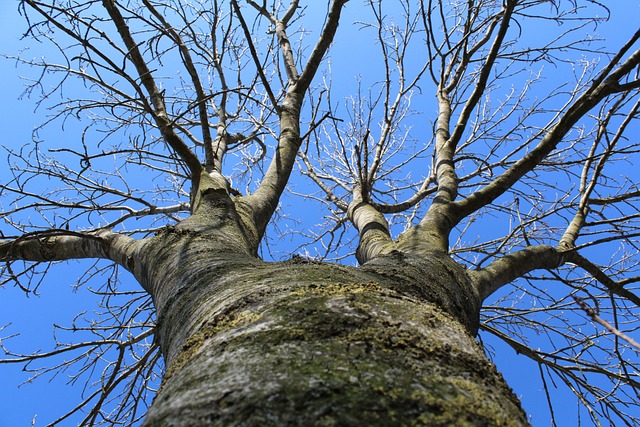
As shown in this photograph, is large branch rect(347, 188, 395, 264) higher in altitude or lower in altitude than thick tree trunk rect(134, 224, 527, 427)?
higher

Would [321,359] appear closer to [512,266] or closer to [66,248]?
[512,266]

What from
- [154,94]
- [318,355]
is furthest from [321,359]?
[154,94]

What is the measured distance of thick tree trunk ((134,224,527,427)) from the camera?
0.55m

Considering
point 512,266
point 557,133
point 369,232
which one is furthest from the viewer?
point 369,232

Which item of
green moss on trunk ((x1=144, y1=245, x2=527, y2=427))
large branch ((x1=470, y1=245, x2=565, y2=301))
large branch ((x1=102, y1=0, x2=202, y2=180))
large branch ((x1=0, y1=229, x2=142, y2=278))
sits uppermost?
large branch ((x1=102, y1=0, x2=202, y2=180))

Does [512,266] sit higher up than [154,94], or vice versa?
[154,94]

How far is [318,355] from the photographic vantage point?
666mm

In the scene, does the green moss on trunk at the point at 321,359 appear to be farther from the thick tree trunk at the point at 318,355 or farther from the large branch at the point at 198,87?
the large branch at the point at 198,87

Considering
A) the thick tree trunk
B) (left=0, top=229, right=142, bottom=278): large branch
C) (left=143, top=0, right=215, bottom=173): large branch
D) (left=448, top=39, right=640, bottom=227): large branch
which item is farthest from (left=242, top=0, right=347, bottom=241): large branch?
the thick tree trunk

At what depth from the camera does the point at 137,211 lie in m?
3.07

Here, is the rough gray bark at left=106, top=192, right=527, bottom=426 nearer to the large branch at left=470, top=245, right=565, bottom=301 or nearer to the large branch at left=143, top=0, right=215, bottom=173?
the large branch at left=470, top=245, right=565, bottom=301

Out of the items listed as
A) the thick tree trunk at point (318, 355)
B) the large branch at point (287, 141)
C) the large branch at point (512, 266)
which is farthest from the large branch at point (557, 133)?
the thick tree trunk at point (318, 355)

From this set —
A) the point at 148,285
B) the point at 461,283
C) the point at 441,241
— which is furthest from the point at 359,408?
the point at 441,241

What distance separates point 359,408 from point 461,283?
1.11m
